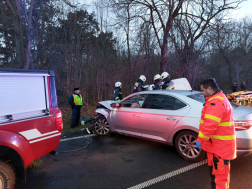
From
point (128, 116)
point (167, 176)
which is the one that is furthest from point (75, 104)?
point (167, 176)

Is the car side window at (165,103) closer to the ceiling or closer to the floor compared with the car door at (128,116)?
closer to the ceiling

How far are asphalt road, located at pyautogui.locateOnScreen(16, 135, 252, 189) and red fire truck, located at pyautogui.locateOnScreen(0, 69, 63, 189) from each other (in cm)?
74

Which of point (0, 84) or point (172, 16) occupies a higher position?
point (172, 16)

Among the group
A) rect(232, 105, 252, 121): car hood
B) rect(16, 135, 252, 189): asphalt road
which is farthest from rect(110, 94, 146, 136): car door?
rect(232, 105, 252, 121): car hood

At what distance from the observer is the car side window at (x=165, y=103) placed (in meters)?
4.06

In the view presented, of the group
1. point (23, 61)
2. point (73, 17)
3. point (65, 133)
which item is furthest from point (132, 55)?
point (65, 133)

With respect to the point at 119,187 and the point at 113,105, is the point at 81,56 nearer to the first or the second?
the point at 113,105

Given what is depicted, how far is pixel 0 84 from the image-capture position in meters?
2.40

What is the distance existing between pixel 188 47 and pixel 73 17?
29.0ft

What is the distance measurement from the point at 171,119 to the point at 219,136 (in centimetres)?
176

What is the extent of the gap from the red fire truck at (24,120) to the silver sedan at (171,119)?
2208 mm

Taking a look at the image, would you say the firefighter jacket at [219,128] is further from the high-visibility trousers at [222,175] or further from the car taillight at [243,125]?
the car taillight at [243,125]

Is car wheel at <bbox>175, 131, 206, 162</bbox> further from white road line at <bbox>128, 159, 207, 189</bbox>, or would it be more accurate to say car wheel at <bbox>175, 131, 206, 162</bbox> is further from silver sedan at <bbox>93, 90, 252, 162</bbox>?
white road line at <bbox>128, 159, 207, 189</bbox>

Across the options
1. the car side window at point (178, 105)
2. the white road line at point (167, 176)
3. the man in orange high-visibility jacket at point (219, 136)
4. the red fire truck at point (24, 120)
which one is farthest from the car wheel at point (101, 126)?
the man in orange high-visibility jacket at point (219, 136)
